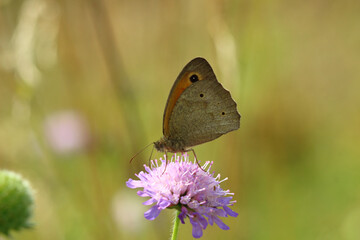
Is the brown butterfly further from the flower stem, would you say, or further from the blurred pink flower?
the blurred pink flower

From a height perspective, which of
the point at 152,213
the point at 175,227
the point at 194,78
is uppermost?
the point at 194,78

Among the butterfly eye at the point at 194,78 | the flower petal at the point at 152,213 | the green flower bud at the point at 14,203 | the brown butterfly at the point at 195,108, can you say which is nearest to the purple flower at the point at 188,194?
the flower petal at the point at 152,213

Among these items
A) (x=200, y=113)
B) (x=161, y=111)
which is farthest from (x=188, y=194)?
(x=161, y=111)

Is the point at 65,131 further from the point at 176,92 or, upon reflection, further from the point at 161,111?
the point at 176,92

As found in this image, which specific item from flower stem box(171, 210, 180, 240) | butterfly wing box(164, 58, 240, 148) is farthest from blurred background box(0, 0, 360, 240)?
flower stem box(171, 210, 180, 240)

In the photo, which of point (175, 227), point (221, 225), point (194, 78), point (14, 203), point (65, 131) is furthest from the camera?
point (65, 131)

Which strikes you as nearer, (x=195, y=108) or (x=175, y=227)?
(x=175, y=227)

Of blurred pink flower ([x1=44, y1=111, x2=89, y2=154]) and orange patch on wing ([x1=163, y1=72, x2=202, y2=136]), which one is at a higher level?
blurred pink flower ([x1=44, y1=111, x2=89, y2=154])
